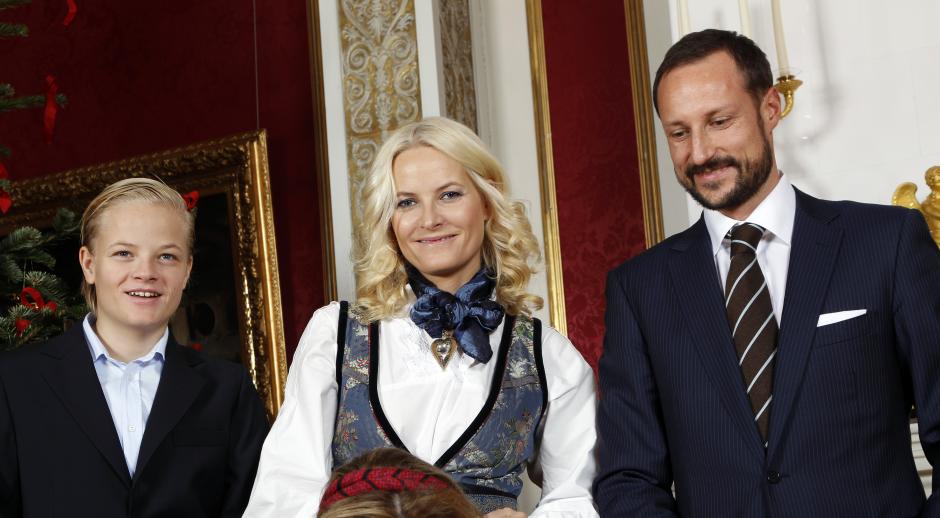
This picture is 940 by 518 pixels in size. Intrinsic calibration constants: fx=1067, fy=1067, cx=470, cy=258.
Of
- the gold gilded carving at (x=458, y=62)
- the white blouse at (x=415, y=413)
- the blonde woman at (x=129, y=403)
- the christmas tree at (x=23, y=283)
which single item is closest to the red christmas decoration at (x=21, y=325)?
the christmas tree at (x=23, y=283)

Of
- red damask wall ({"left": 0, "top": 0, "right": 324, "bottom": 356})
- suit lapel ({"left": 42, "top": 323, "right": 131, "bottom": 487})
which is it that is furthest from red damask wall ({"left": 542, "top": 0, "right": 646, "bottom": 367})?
suit lapel ({"left": 42, "top": 323, "right": 131, "bottom": 487})

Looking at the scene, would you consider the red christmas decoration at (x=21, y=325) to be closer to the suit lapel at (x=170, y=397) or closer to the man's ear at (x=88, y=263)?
the man's ear at (x=88, y=263)

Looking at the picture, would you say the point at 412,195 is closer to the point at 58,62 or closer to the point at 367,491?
the point at 367,491

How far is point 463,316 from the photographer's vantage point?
240 centimetres

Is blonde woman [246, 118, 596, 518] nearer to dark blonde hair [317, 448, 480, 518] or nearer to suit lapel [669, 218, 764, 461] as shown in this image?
suit lapel [669, 218, 764, 461]

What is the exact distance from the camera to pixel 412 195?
2416 millimetres

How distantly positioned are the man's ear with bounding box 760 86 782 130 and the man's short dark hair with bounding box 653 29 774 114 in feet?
0.04

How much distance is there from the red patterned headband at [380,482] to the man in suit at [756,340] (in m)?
0.80

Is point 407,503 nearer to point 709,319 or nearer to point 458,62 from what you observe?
point 709,319

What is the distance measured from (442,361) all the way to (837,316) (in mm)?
859

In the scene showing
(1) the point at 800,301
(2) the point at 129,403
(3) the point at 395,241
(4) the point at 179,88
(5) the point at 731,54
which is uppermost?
(4) the point at 179,88

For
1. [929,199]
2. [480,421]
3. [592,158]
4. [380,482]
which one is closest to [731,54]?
[480,421]

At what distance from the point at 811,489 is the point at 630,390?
16.1 inches

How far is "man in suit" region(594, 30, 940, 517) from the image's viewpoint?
1929 mm
